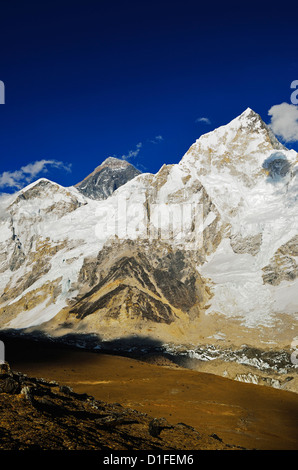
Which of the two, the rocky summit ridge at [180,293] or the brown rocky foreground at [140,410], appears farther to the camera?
the rocky summit ridge at [180,293]

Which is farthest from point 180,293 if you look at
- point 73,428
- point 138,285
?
point 73,428

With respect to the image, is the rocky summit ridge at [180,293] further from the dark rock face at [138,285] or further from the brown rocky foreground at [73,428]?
the brown rocky foreground at [73,428]

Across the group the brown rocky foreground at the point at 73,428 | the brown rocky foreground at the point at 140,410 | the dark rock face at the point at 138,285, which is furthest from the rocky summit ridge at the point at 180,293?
the brown rocky foreground at the point at 73,428

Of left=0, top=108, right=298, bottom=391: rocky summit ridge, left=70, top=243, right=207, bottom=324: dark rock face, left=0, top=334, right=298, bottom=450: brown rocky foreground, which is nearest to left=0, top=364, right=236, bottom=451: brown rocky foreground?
left=0, top=334, right=298, bottom=450: brown rocky foreground

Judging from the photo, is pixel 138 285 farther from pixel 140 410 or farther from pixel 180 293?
pixel 140 410

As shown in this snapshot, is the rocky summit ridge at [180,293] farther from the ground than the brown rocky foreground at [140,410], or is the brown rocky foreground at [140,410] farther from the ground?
the rocky summit ridge at [180,293]

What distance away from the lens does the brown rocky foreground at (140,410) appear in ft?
41.7

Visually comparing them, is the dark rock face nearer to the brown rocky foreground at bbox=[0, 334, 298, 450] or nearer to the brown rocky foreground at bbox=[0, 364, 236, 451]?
the brown rocky foreground at bbox=[0, 334, 298, 450]

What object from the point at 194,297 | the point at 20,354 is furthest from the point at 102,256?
the point at 20,354

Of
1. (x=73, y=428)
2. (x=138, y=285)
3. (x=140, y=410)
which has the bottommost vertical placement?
(x=140, y=410)

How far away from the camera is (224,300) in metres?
151

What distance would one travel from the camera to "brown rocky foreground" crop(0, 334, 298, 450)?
500 inches

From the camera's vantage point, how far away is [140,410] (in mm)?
23281
